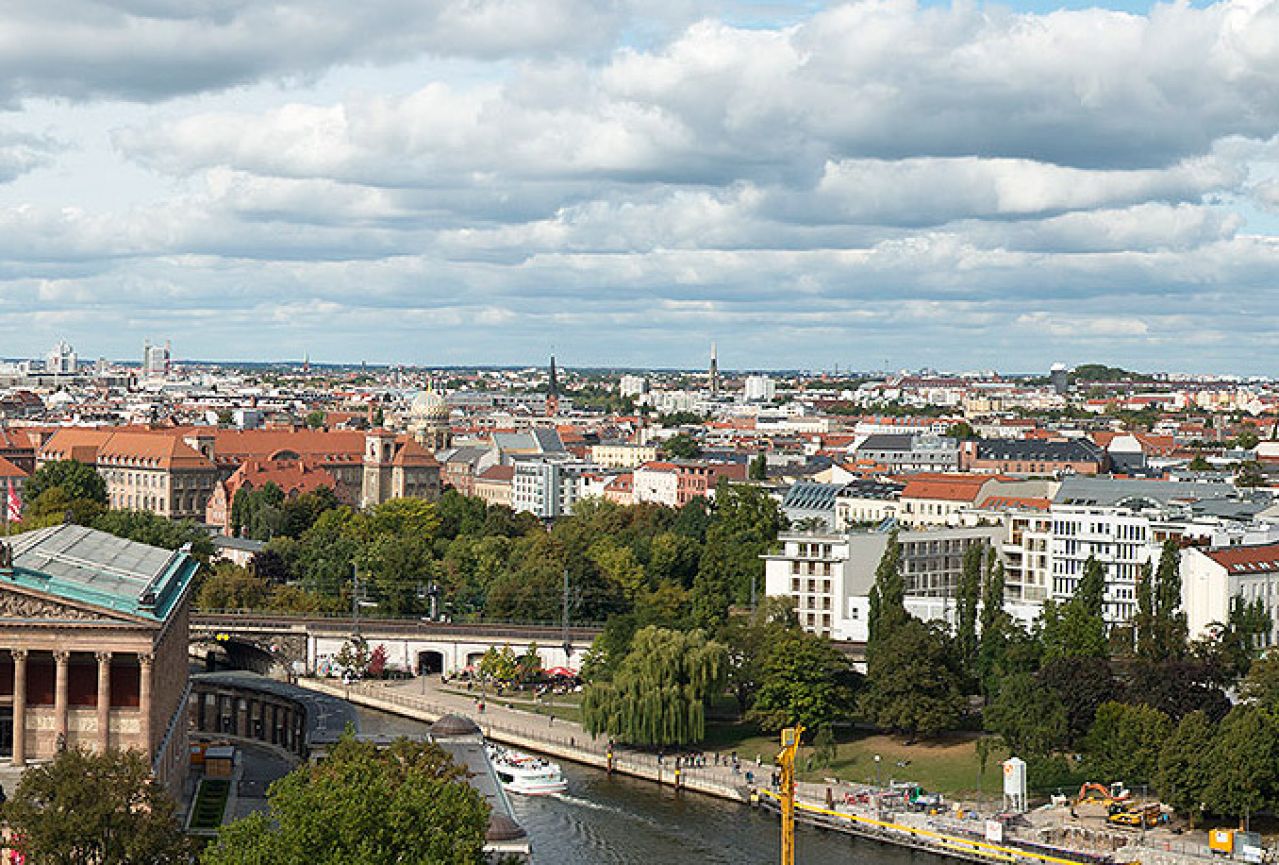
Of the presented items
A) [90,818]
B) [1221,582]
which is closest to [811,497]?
[1221,582]

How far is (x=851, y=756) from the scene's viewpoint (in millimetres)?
92312

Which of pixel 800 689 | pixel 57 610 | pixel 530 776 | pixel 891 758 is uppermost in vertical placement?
pixel 57 610

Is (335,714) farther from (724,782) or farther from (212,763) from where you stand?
(724,782)

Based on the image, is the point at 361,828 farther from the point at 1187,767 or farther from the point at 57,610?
the point at 1187,767

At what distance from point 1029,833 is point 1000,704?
1014 centimetres

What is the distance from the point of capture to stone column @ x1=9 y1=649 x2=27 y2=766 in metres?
69.0

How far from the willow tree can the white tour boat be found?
5.41 meters

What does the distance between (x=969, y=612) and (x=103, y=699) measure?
162 ft

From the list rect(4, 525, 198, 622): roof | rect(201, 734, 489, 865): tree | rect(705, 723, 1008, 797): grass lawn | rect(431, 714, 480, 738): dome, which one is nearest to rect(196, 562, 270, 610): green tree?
rect(4, 525, 198, 622): roof

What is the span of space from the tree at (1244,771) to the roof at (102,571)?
38475 millimetres

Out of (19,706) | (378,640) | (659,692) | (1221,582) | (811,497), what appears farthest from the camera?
(811,497)

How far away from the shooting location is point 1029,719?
86.1 metres

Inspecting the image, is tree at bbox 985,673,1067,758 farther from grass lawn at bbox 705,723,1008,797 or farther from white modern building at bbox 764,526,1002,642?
white modern building at bbox 764,526,1002,642

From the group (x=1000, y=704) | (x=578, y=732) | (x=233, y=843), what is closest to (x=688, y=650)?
(x=578, y=732)
